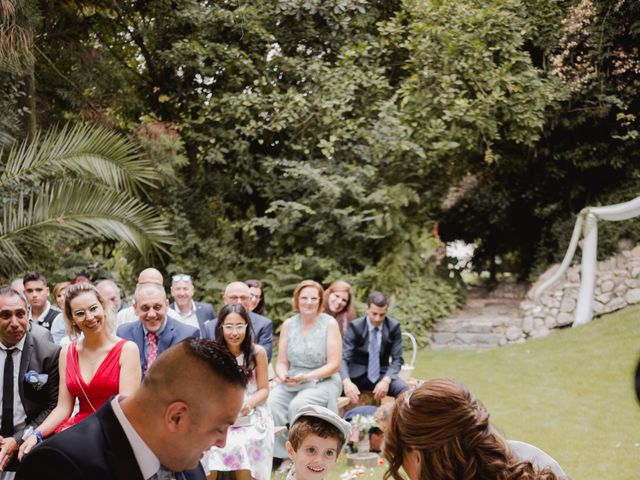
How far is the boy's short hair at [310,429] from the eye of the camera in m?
3.69

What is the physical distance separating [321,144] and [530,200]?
275 inches

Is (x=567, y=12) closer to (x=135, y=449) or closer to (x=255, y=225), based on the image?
(x=255, y=225)

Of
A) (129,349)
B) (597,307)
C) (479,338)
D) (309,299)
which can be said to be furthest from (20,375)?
(597,307)

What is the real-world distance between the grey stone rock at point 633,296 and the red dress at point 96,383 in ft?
38.5

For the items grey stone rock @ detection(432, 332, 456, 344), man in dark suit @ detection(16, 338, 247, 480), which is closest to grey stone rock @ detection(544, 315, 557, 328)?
grey stone rock @ detection(432, 332, 456, 344)

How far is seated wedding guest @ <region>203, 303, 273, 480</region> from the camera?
4.67 metres

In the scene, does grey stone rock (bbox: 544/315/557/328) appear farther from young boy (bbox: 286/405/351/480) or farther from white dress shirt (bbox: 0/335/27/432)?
white dress shirt (bbox: 0/335/27/432)

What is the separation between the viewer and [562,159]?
49.9ft

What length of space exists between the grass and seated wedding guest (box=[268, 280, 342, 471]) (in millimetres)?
697

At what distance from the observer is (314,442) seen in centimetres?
366

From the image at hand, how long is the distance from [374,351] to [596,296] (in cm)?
837

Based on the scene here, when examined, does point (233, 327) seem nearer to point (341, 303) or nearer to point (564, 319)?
point (341, 303)

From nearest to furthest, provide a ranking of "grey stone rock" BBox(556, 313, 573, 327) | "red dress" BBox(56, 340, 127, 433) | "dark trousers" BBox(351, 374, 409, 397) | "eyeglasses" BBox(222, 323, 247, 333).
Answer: "red dress" BBox(56, 340, 127, 433) < "eyeglasses" BBox(222, 323, 247, 333) < "dark trousers" BBox(351, 374, 409, 397) < "grey stone rock" BBox(556, 313, 573, 327)

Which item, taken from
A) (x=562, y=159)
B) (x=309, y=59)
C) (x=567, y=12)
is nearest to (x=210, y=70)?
(x=309, y=59)
